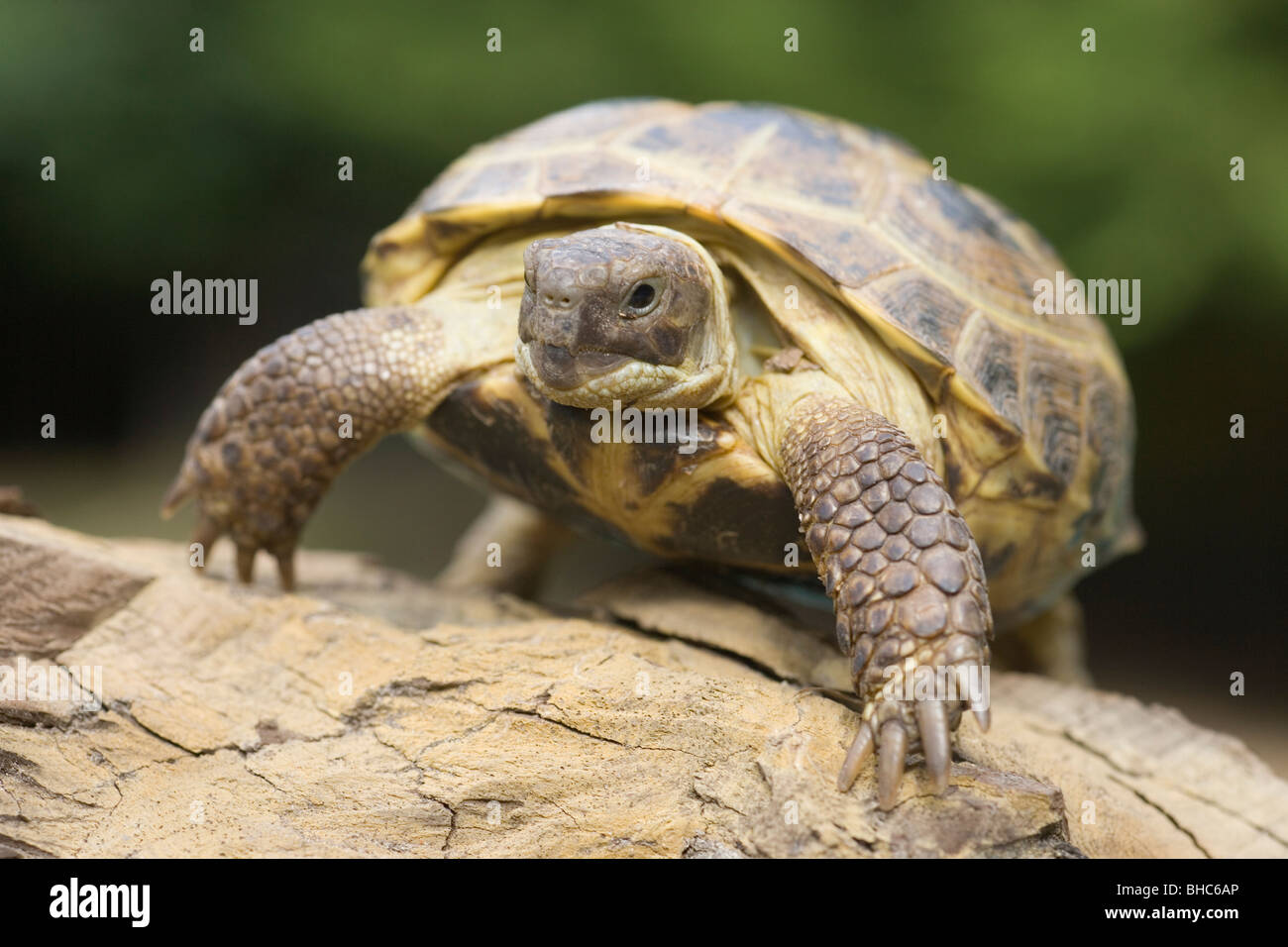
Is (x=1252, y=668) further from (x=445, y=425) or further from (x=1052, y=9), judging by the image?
(x=445, y=425)

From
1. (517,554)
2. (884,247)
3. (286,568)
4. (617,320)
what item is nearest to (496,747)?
(617,320)

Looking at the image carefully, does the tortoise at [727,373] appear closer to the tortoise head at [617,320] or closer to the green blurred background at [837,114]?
the tortoise head at [617,320]

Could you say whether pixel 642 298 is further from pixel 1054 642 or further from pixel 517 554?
pixel 1054 642

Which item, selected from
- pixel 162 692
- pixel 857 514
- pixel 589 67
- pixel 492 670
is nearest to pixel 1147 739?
pixel 857 514

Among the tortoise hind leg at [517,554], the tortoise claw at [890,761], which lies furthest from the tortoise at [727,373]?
the tortoise hind leg at [517,554]

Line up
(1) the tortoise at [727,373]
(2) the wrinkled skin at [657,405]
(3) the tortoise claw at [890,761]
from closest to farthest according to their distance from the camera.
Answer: (3) the tortoise claw at [890,761] < (2) the wrinkled skin at [657,405] < (1) the tortoise at [727,373]

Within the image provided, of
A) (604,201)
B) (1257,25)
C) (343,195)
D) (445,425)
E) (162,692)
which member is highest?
(1257,25)
